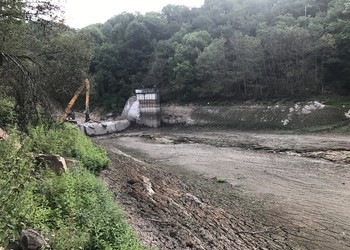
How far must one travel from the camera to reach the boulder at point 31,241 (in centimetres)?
543

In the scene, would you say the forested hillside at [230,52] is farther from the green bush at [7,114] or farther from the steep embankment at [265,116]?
the green bush at [7,114]

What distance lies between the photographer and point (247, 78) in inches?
1753


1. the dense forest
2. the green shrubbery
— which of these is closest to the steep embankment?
the dense forest

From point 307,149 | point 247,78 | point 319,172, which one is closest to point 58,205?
point 319,172

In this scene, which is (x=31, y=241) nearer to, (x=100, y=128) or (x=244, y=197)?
(x=244, y=197)

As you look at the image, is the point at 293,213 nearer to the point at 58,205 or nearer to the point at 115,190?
the point at 115,190

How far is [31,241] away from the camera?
216 inches

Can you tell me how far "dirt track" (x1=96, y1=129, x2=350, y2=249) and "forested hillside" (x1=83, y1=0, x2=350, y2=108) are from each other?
16.1m

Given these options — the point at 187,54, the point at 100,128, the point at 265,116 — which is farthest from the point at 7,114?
the point at 187,54

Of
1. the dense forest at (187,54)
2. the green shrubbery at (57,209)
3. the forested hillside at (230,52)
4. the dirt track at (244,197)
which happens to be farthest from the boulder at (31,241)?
the forested hillside at (230,52)

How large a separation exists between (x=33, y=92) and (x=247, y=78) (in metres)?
36.3

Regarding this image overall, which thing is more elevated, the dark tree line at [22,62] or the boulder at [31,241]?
the dark tree line at [22,62]

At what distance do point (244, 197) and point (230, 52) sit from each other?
33828 mm

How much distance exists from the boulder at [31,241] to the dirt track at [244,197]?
3.66 metres
